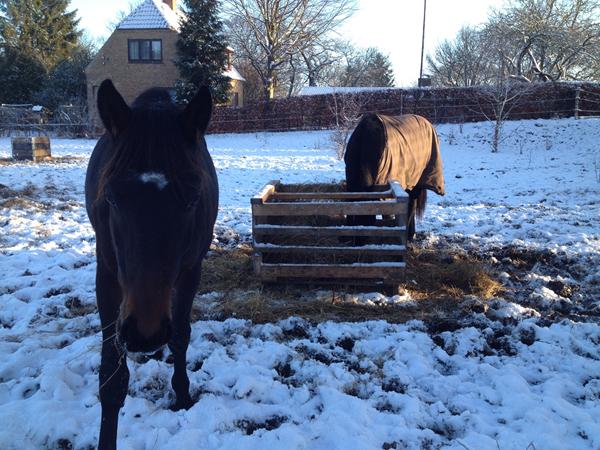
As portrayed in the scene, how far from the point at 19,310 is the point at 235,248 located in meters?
2.53

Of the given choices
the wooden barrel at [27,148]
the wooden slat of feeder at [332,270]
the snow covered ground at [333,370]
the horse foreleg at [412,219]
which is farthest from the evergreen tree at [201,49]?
the wooden slat of feeder at [332,270]

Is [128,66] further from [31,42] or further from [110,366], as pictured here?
[110,366]

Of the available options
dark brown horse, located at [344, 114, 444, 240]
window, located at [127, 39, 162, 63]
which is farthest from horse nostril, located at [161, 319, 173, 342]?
window, located at [127, 39, 162, 63]

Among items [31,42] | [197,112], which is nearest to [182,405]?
[197,112]

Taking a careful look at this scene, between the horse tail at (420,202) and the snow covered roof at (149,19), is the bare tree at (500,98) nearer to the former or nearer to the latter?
the horse tail at (420,202)

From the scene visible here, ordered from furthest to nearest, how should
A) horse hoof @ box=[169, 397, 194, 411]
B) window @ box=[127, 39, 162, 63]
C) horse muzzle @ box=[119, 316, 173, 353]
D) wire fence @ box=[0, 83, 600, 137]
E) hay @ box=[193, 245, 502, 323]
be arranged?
window @ box=[127, 39, 162, 63] → wire fence @ box=[0, 83, 600, 137] → hay @ box=[193, 245, 502, 323] → horse hoof @ box=[169, 397, 194, 411] → horse muzzle @ box=[119, 316, 173, 353]

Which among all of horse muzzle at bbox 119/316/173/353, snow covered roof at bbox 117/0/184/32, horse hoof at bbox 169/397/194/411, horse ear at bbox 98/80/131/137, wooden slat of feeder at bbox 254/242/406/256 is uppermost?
snow covered roof at bbox 117/0/184/32

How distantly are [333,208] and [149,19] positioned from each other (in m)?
27.0

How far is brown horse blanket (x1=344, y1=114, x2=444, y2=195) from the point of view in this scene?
4.93 metres

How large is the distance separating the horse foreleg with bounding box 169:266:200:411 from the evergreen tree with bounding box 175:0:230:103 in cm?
2149

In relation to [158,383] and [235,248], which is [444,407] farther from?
[235,248]

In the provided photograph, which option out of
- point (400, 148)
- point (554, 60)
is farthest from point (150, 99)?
point (554, 60)

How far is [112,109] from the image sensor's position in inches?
72.5

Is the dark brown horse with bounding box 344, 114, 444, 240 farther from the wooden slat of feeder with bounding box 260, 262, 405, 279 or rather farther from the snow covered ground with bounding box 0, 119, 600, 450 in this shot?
the snow covered ground with bounding box 0, 119, 600, 450
